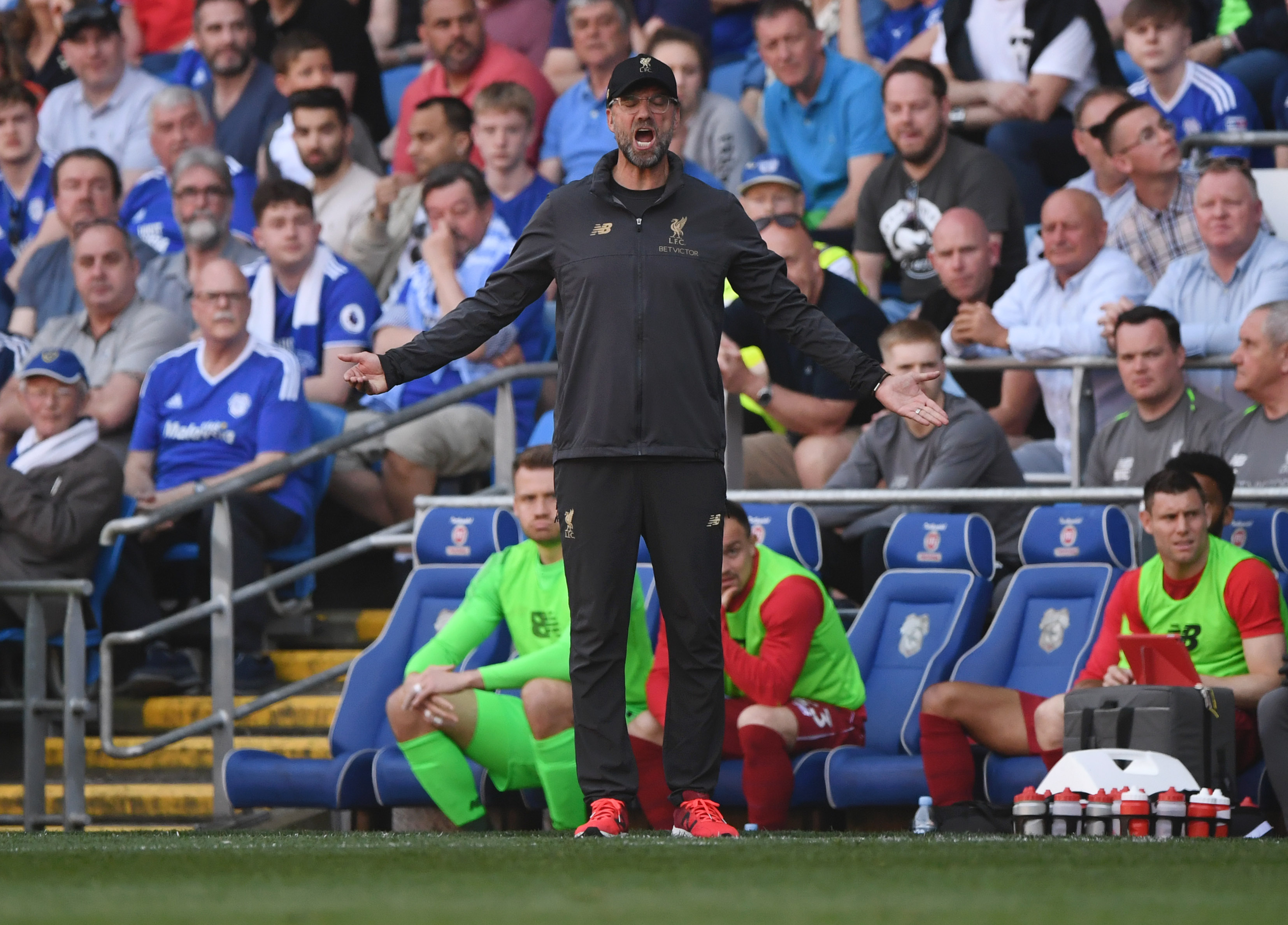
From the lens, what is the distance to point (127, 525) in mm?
8586

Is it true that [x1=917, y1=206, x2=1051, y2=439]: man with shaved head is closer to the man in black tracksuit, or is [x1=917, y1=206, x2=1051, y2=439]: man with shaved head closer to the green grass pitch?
the man in black tracksuit

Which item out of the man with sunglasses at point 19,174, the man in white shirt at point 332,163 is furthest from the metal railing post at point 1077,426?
the man with sunglasses at point 19,174

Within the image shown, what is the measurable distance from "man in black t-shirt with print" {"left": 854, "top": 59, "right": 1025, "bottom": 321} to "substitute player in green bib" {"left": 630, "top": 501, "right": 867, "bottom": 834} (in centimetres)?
268

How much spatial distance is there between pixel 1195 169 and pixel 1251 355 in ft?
5.35

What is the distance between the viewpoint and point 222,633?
8633 millimetres

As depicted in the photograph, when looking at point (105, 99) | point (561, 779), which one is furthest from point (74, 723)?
point (105, 99)

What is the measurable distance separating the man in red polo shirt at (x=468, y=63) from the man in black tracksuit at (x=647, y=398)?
6060 millimetres

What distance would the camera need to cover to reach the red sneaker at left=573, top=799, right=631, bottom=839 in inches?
205

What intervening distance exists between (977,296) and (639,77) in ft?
14.1

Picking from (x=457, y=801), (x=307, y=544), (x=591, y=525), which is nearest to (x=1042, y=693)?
(x=457, y=801)

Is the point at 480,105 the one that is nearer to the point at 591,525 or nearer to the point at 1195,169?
the point at 1195,169

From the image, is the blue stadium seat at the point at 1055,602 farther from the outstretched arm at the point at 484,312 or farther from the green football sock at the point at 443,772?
the outstretched arm at the point at 484,312

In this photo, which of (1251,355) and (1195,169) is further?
(1195,169)

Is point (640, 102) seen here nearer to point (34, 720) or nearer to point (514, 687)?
point (514, 687)
